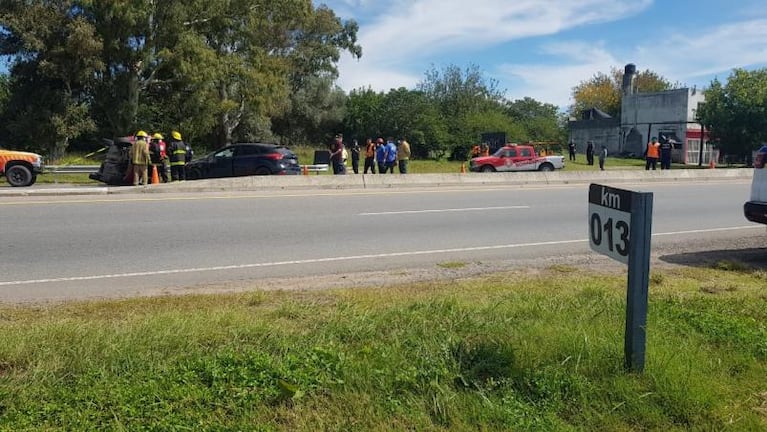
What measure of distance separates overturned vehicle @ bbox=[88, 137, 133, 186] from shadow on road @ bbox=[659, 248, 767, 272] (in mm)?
15474

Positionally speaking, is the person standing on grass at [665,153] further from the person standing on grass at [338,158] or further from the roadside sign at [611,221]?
the roadside sign at [611,221]

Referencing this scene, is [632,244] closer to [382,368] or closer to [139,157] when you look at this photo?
[382,368]

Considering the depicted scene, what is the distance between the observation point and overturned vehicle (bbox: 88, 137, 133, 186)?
18.9m

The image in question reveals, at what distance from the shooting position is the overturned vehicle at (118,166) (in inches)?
745

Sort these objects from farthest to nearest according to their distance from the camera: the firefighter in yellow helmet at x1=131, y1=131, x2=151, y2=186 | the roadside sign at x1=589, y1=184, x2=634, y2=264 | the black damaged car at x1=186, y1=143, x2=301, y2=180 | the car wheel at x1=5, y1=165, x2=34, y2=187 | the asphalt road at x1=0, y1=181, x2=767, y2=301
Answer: the black damaged car at x1=186, y1=143, x2=301, y2=180 < the car wheel at x1=5, y1=165, x2=34, y2=187 < the firefighter in yellow helmet at x1=131, y1=131, x2=151, y2=186 < the asphalt road at x1=0, y1=181, x2=767, y2=301 < the roadside sign at x1=589, y1=184, x2=634, y2=264

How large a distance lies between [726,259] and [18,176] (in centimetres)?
1924

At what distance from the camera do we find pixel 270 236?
33.6 ft

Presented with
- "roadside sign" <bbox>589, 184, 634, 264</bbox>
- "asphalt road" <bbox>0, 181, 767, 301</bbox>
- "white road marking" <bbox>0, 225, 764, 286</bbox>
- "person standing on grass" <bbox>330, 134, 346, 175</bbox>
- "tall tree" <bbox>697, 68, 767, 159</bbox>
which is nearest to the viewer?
"roadside sign" <bbox>589, 184, 634, 264</bbox>

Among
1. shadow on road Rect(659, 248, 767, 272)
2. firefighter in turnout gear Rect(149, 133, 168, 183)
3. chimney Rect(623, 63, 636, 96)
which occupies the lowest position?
shadow on road Rect(659, 248, 767, 272)

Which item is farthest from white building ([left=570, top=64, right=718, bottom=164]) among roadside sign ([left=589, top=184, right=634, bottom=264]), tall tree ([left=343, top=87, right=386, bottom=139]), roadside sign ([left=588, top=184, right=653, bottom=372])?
roadside sign ([left=588, top=184, right=653, bottom=372])

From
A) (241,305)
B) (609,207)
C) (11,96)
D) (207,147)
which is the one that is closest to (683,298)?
(609,207)

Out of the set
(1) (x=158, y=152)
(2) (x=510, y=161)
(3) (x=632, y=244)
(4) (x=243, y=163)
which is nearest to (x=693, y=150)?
(2) (x=510, y=161)

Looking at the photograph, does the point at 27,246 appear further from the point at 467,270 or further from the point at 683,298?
the point at 683,298

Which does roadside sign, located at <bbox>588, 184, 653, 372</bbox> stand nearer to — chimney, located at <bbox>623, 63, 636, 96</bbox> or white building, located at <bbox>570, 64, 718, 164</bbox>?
white building, located at <bbox>570, 64, 718, 164</bbox>
